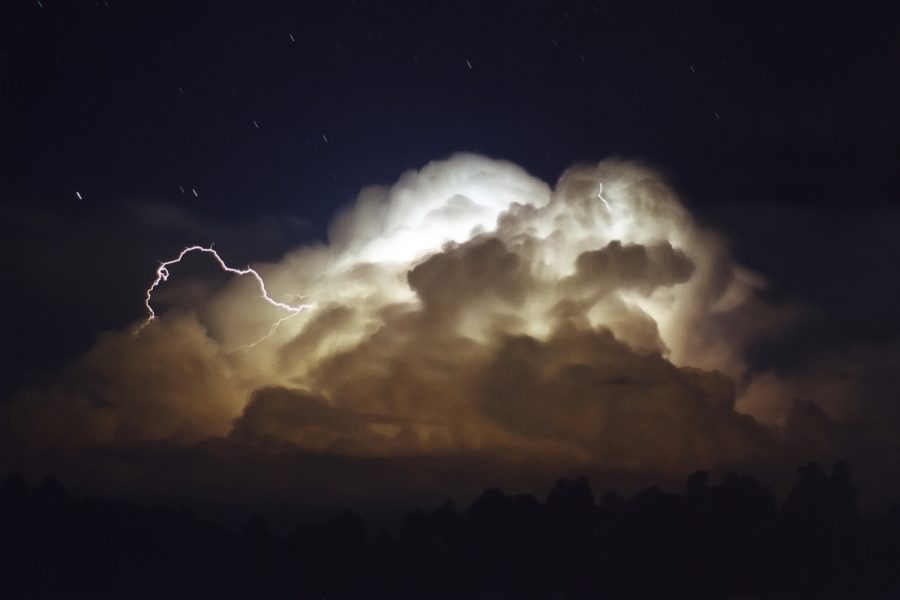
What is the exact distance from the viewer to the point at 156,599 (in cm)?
8794

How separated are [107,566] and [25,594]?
26.0 feet

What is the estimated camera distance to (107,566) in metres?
92.9

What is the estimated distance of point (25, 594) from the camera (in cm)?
8912

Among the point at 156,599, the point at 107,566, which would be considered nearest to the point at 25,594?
the point at 107,566

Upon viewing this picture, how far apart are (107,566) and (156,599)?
28.0 feet

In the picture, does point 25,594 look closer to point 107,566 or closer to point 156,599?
point 107,566
